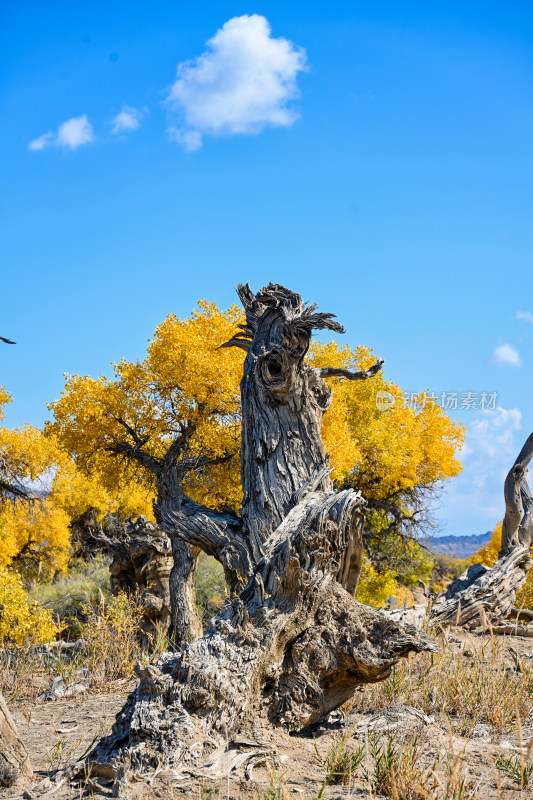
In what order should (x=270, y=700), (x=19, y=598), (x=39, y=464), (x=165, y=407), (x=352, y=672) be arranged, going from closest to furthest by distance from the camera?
(x=270, y=700) < (x=352, y=672) < (x=19, y=598) < (x=165, y=407) < (x=39, y=464)

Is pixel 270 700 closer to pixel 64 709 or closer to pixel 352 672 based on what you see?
pixel 352 672

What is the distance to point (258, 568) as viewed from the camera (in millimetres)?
4781

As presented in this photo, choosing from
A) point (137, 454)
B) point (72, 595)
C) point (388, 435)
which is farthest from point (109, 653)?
point (72, 595)

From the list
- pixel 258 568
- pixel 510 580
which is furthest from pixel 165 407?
pixel 258 568

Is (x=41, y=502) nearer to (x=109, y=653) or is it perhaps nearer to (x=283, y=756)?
(x=109, y=653)

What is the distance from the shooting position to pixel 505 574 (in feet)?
33.6

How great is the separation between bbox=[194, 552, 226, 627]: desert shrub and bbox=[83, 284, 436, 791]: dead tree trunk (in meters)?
11.4

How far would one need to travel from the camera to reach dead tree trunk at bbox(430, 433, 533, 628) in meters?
9.59

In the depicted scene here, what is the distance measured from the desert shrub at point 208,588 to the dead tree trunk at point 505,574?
9013mm

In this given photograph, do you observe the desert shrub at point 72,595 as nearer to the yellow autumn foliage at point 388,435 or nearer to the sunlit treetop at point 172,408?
the sunlit treetop at point 172,408

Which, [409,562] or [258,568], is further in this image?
[409,562]

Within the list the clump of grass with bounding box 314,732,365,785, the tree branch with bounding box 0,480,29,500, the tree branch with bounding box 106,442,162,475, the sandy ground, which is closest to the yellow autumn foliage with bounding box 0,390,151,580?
the tree branch with bounding box 0,480,29,500

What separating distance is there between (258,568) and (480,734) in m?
1.87


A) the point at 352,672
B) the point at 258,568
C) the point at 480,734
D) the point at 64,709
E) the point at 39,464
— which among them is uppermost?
the point at 39,464
